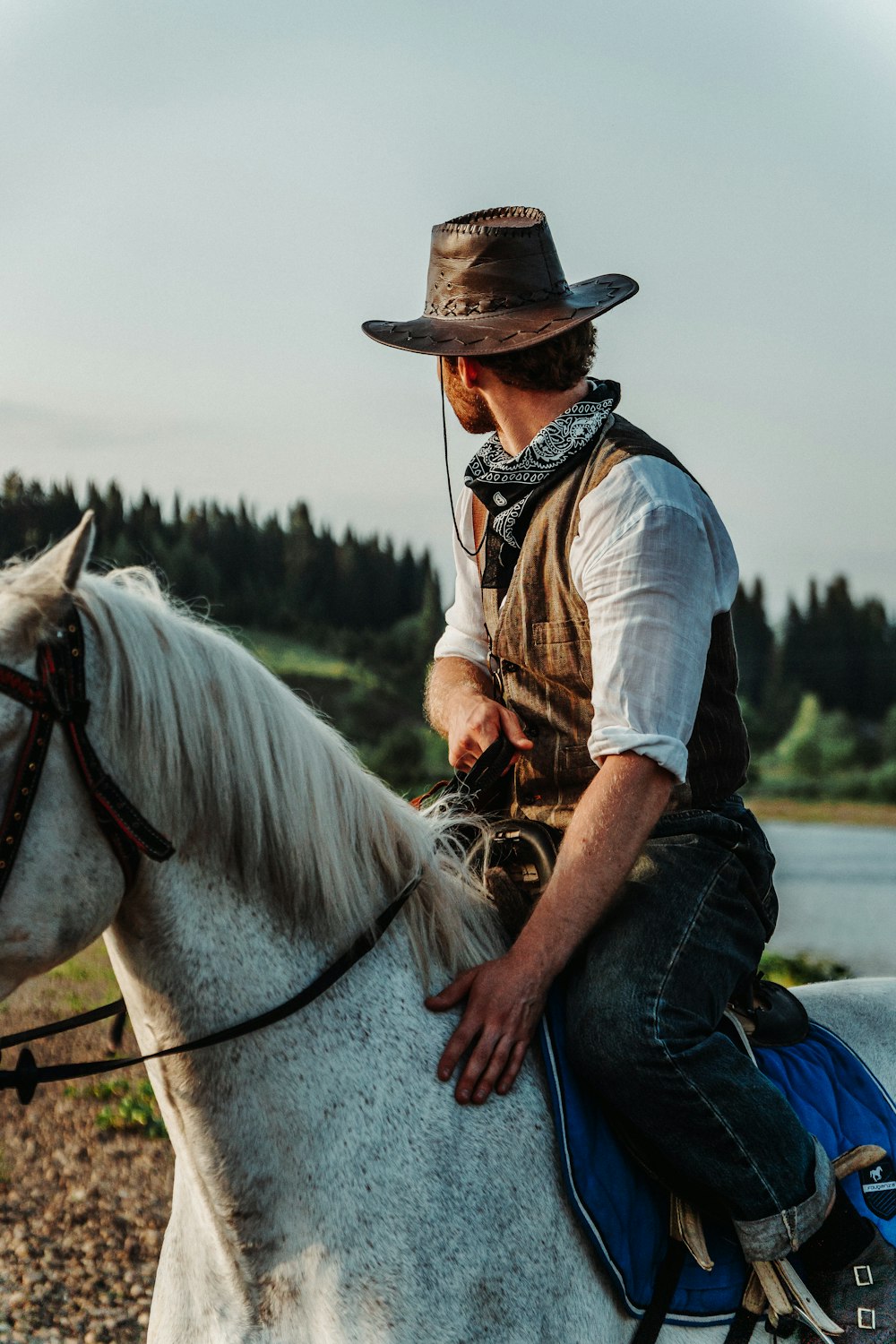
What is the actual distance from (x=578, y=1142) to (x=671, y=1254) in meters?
0.32

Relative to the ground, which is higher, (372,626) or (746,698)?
(372,626)

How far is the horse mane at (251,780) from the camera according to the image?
6.04ft

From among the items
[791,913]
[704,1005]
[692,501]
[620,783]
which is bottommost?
[791,913]

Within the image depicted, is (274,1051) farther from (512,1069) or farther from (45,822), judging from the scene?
(45,822)

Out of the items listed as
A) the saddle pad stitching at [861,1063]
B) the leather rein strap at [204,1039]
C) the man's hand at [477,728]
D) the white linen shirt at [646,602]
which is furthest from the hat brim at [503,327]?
the saddle pad stitching at [861,1063]

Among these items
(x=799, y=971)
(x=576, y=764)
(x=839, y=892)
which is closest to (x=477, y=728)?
(x=576, y=764)

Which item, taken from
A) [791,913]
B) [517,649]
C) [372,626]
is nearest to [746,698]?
[791,913]

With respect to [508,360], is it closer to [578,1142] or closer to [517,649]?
[517,649]

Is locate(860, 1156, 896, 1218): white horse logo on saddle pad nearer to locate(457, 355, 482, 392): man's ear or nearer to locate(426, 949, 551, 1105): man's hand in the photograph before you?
locate(426, 949, 551, 1105): man's hand

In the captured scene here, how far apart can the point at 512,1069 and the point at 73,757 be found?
3.09 ft

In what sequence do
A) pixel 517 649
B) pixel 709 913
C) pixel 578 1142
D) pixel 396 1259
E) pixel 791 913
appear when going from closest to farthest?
pixel 396 1259 < pixel 578 1142 < pixel 709 913 < pixel 517 649 < pixel 791 913

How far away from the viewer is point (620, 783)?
206 centimetres

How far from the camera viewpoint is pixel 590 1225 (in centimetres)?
199

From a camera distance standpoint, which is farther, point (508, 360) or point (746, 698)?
point (746, 698)
